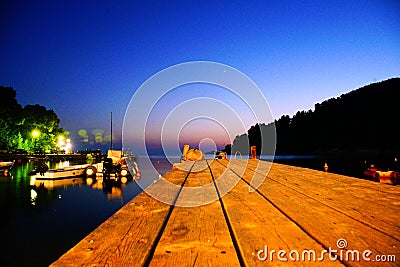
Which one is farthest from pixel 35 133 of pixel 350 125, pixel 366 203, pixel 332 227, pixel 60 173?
pixel 350 125

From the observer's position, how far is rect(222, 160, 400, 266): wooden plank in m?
1.94

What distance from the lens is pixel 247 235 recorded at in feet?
7.06

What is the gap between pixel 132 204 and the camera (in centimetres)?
317

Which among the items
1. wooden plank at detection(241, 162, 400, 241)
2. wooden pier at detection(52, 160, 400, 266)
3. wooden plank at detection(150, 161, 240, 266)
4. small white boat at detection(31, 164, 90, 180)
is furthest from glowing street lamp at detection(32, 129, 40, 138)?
wooden plank at detection(150, 161, 240, 266)

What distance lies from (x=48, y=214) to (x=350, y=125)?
128277 millimetres

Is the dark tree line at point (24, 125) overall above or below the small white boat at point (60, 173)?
above

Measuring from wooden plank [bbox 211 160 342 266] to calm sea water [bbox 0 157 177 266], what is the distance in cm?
1443

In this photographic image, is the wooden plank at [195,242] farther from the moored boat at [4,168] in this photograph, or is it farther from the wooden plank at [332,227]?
the moored boat at [4,168]

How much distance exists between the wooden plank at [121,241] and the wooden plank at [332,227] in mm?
1235

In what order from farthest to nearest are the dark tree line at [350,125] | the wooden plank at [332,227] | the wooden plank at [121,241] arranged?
the dark tree line at [350,125], the wooden plank at [332,227], the wooden plank at [121,241]

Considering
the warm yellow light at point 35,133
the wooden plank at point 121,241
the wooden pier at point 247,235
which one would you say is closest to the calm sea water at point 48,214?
the wooden plank at point 121,241

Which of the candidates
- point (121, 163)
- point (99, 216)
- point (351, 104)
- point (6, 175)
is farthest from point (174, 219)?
point (351, 104)

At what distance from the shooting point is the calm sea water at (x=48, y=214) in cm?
1558

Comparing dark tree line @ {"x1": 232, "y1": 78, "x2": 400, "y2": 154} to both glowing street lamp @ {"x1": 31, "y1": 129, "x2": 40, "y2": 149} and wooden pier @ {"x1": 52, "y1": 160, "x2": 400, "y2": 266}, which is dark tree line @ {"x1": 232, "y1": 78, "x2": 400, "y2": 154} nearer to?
glowing street lamp @ {"x1": 31, "y1": 129, "x2": 40, "y2": 149}
